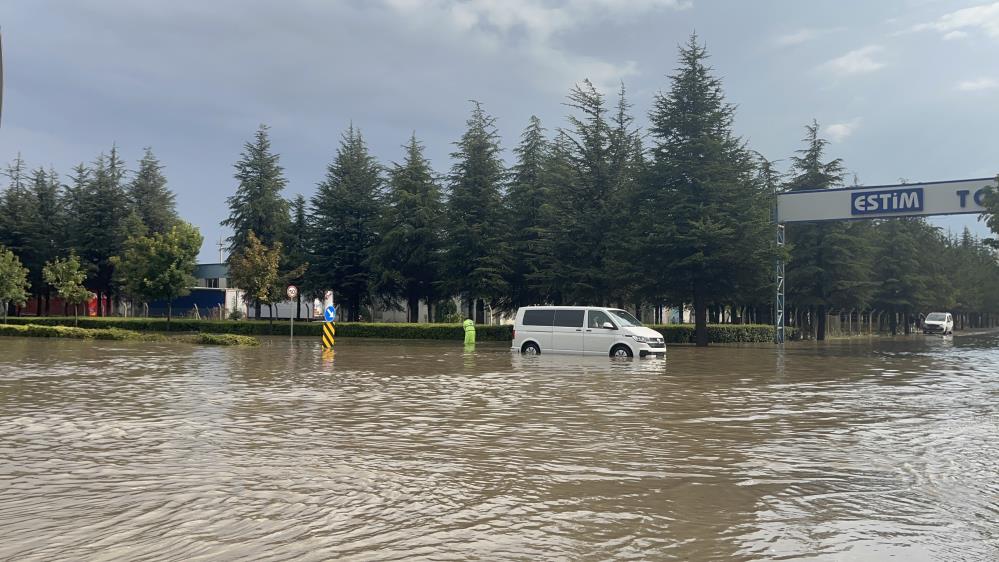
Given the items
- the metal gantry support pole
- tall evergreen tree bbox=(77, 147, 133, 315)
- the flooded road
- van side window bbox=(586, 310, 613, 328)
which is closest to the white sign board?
the metal gantry support pole

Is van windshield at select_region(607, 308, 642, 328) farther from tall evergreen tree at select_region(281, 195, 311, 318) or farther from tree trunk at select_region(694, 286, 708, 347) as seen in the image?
tall evergreen tree at select_region(281, 195, 311, 318)

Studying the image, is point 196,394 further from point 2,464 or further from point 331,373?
point 2,464

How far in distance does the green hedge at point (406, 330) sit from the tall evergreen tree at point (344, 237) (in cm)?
839

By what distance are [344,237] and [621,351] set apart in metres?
35.3

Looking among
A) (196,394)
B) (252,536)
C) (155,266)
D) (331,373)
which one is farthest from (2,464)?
(155,266)

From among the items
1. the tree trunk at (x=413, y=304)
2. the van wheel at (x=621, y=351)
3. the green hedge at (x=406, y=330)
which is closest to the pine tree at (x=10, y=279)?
the green hedge at (x=406, y=330)

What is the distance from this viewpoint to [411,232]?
168ft

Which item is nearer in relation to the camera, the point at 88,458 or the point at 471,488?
the point at 471,488

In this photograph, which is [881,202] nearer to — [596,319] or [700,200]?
[700,200]

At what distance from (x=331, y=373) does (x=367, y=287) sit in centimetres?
3686

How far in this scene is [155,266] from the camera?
53.0 metres

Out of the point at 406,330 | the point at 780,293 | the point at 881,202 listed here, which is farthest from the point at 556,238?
the point at 881,202

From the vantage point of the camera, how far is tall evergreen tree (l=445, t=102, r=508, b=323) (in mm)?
46719

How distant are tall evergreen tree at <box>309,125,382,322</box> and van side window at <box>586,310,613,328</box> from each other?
31510mm
